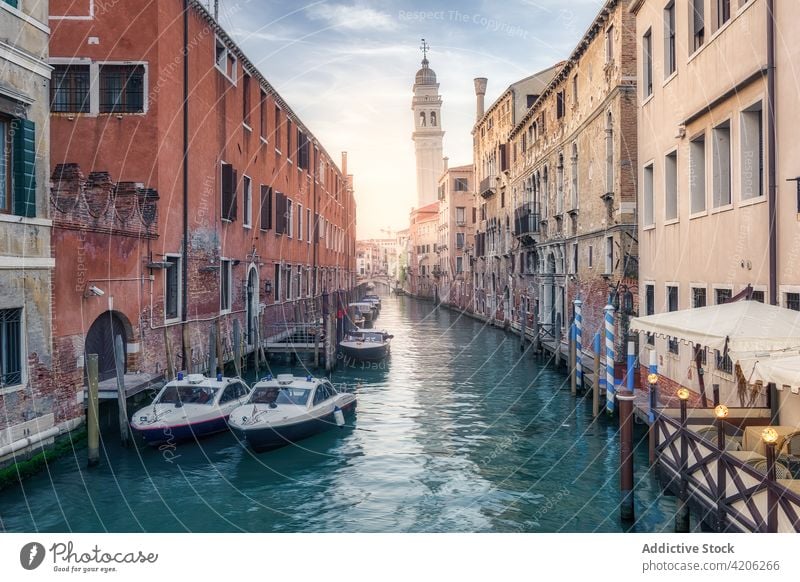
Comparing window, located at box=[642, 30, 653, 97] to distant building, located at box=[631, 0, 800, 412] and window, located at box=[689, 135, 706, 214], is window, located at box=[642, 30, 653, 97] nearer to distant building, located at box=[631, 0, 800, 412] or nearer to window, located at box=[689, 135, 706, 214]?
distant building, located at box=[631, 0, 800, 412]

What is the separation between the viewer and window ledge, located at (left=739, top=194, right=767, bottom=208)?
28.4 ft

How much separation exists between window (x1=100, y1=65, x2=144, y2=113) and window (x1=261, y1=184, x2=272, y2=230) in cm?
Answer: 748

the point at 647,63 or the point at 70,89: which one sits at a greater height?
the point at 647,63

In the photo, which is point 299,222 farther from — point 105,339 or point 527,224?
point 105,339

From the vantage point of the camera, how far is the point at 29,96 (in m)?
9.30

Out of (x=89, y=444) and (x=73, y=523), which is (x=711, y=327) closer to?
(x=73, y=523)

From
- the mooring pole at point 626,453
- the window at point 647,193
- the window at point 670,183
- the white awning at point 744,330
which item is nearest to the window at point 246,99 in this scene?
the window at point 647,193

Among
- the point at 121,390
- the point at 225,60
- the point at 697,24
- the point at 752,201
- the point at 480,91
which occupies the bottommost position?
the point at 121,390

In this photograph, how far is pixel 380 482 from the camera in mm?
9766

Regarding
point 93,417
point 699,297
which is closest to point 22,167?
point 93,417

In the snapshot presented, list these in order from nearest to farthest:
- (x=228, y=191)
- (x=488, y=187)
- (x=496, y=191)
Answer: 1. (x=228, y=191)
2. (x=496, y=191)
3. (x=488, y=187)

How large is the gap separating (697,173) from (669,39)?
292cm

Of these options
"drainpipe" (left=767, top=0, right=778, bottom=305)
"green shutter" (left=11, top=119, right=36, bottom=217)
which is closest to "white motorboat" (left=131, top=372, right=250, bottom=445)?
"green shutter" (left=11, top=119, right=36, bottom=217)
